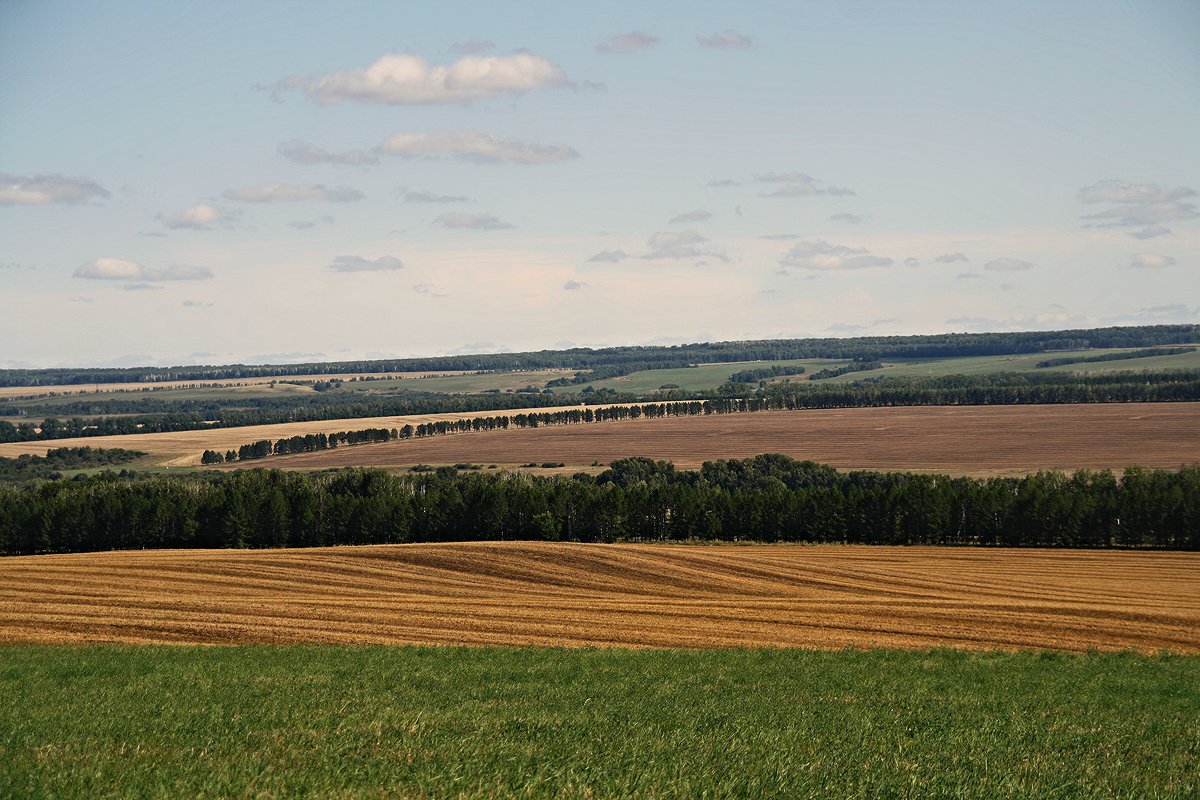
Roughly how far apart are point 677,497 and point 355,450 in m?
93.4

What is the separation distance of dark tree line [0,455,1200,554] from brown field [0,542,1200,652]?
832 centimetres

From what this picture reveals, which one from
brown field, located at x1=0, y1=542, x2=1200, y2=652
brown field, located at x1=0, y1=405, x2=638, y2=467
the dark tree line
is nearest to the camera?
brown field, located at x1=0, y1=542, x2=1200, y2=652

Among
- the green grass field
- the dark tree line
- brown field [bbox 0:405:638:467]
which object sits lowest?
the dark tree line

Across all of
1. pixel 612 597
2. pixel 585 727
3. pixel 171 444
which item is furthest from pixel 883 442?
pixel 585 727

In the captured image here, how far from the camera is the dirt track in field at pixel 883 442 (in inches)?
4966

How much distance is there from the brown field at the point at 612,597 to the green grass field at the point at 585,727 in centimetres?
960

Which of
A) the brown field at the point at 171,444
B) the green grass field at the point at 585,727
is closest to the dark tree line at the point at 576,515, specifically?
the green grass field at the point at 585,727

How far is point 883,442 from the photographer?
5945 inches

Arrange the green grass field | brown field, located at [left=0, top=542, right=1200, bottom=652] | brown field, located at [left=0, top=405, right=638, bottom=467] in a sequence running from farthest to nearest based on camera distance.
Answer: brown field, located at [left=0, top=405, right=638, bottom=467], brown field, located at [left=0, top=542, right=1200, bottom=652], the green grass field

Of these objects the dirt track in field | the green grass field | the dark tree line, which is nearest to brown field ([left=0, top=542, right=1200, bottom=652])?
the dark tree line

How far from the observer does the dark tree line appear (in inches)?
3226

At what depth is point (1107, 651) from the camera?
3491 centimetres

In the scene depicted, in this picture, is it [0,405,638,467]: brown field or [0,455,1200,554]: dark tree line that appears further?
[0,405,638,467]: brown field

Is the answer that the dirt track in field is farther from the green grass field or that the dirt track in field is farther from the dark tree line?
the green grass field
